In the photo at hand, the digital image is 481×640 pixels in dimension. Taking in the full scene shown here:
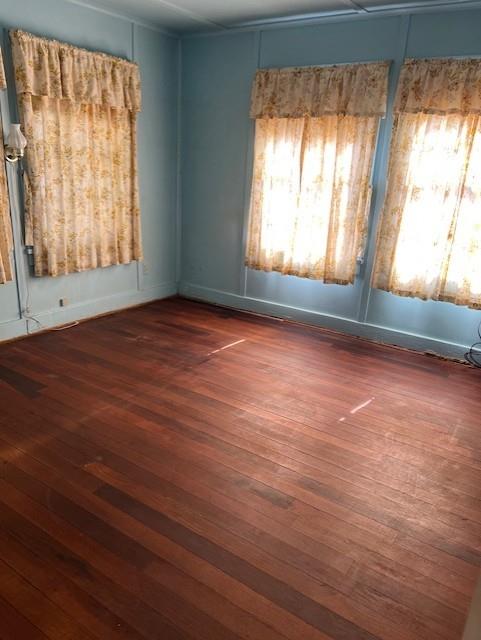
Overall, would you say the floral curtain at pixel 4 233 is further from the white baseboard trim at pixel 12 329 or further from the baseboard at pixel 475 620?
the baseboard at pixel 475 620

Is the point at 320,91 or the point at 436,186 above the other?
the point at 320,91

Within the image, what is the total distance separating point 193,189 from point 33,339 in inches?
97.2

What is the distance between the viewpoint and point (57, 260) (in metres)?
4.25

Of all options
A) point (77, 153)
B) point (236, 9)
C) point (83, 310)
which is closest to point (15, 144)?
point (77, 153)

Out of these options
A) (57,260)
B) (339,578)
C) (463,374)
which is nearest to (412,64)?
(463,374)

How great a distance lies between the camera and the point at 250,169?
494cm

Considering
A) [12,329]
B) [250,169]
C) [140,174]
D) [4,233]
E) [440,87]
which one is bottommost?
[12,329]

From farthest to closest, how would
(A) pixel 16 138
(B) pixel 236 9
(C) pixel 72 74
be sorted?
1. (B) pixel 236 9
2. (C) pixel 72 74
3. (A) pixel 16 138

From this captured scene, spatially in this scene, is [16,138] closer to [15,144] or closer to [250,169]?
[15,144]

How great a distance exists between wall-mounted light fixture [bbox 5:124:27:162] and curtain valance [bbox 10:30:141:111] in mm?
331

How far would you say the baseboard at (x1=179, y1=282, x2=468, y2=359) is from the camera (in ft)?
13.9

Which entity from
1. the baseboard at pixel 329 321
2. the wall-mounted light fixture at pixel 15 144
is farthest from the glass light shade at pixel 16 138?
the baseboard at pixel 329 321

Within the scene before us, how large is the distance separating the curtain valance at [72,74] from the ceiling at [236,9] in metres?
0.45

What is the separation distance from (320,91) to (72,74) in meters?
2.14
